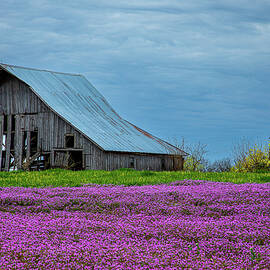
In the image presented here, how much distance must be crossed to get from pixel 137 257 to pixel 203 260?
1.23 m

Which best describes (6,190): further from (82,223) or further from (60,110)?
(60,110)

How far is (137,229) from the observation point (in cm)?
1082

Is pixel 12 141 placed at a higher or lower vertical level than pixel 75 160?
higher

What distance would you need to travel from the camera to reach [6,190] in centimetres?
1898

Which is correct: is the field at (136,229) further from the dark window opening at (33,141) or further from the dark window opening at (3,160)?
the dark window opening at (3,160)

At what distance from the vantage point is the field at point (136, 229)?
8.38 metres

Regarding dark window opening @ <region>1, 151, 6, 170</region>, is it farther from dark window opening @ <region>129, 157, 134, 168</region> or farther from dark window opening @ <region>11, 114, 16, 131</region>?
dark window opening @ <region>129, 157, 134, 168</region>

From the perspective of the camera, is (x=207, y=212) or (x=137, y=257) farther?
(x=207, y=212)

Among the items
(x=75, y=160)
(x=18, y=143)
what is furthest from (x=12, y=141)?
(x=75, y=160)

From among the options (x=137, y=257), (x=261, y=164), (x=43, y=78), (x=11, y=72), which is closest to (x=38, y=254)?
(x=137, y=257)

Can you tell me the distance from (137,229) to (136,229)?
3 cm

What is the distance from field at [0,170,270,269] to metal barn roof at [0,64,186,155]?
2411 centimetres

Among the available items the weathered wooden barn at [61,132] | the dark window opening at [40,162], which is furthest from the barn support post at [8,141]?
the dark window opening at [40,162]

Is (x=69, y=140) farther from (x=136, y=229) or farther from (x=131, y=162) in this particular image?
(x=136, y=229)
